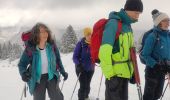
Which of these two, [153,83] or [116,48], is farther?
[153,83]

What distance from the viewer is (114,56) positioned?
613cm

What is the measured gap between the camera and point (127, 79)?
638cm

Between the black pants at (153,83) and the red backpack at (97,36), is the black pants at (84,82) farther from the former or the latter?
the red backpack at (97,36)

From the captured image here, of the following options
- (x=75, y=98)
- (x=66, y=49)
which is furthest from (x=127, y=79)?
(x=66, y=49)

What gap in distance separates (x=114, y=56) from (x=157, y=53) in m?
2.24

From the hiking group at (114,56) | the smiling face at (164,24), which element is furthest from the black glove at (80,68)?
the smiling face at (164,24)

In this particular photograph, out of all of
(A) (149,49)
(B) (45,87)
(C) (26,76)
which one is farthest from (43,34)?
(A) (149,49)

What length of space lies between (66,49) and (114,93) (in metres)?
55.4

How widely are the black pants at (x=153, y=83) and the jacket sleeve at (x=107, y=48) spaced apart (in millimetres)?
2491

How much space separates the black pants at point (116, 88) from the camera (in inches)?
246

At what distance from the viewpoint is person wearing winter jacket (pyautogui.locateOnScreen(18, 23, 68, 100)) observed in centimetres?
751

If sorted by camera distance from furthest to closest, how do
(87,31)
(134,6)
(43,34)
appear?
(87,31), (43,34), (134,6)

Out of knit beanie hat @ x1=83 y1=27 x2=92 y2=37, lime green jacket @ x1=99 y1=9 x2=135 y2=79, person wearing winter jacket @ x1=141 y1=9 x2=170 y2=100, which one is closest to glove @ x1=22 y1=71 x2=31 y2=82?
lime green jacket @ x1=99 y1=9 x2=135 y2=79

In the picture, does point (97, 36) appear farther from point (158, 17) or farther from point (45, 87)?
point (158, 17)
